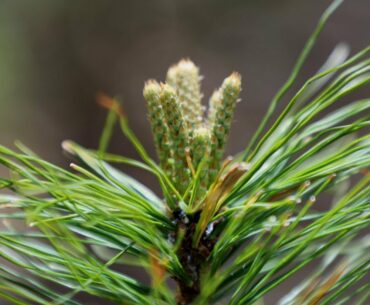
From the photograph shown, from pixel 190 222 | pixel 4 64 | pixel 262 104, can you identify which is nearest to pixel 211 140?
pixel 190 222

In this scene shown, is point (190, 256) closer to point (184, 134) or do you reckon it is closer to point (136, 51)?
point (184, 134)

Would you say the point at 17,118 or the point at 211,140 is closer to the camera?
the point at 211,140

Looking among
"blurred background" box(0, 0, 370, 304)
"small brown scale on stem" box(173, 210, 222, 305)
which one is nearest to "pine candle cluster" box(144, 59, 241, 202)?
"small brown scale on stem" box(173, 210, 222, 305)

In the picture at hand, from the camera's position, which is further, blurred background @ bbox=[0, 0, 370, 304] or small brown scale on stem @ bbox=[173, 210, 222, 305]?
blurred background @ bbox=[0, 0, 370, 304]

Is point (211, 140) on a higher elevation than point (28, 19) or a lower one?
lower

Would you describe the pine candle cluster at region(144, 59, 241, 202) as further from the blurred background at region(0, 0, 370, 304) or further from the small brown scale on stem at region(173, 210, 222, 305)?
the blurred background at region(0, 0, 370, 304)

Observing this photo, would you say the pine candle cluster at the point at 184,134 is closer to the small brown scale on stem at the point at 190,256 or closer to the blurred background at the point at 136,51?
the small brown scale on stem at the point at 190,256

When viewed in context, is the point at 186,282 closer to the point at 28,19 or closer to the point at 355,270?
the point at 355,270
